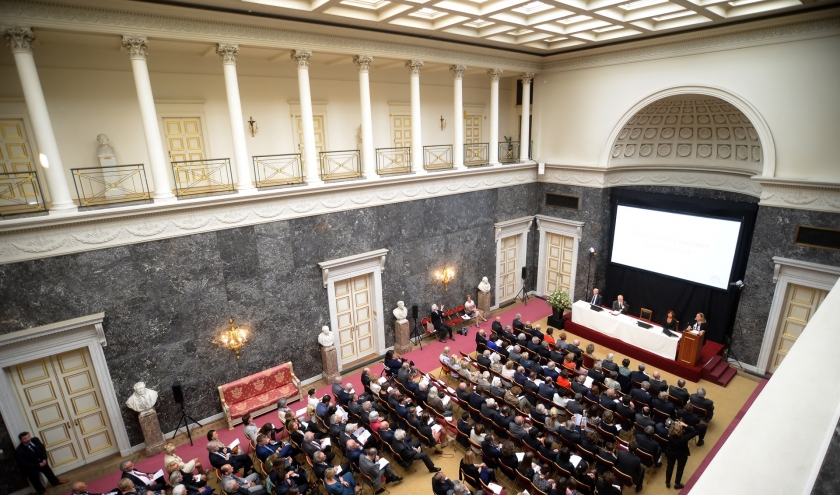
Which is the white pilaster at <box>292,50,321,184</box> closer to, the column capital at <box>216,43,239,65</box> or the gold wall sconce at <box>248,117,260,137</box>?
the column capital at <box>216,43,239,65</box>

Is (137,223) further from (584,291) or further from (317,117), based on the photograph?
(584,291)

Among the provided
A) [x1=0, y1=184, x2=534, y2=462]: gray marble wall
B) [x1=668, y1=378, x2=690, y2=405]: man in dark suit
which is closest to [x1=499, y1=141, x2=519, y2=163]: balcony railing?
[x1=0, y1=184, x2=534, y2=462]: gray marble wall

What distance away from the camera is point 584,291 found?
1902 cm

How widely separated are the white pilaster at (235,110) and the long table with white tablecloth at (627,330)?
12.5m

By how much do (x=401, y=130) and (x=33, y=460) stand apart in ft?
47.1

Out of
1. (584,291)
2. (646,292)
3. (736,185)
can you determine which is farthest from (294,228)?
(736,185)

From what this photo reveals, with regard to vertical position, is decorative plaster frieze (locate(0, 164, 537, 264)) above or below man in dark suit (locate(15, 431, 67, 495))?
above

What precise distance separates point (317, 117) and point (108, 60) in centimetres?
585

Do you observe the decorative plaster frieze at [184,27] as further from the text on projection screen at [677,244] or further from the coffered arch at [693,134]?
the text on projection screen at [677,244]

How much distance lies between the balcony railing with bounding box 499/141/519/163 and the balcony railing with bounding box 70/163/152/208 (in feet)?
47.0

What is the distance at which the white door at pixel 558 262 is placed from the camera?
19417 millimetres

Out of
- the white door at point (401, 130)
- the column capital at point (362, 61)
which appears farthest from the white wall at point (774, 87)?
the column capital at point (362, 61)

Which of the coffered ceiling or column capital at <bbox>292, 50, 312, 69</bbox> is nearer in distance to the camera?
the coffered ceiling

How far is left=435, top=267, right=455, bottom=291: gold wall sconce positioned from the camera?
17.0 meters
